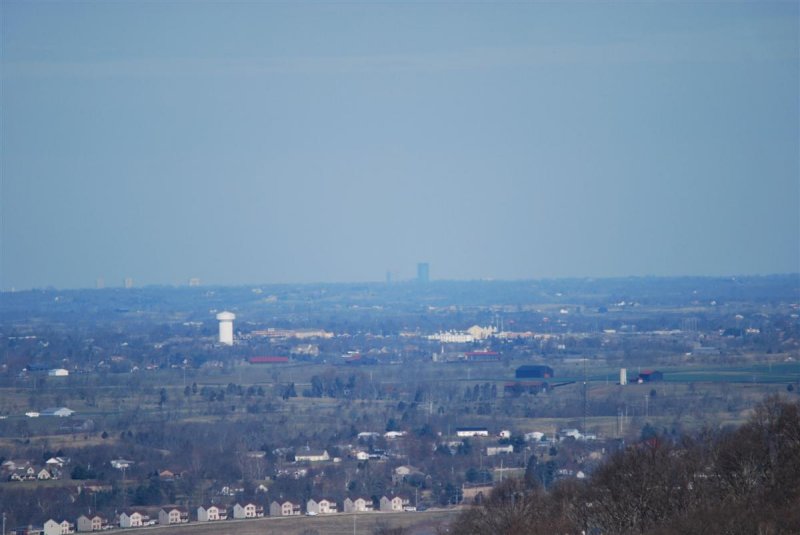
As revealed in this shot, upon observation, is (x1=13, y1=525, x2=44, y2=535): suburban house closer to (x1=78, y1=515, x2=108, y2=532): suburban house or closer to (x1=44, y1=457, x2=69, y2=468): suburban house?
(x1=78, y1=515, x2=108, y2=532): suburban house

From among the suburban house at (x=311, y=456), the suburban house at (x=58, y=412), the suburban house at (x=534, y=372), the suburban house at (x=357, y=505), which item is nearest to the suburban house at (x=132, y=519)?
the suburban house at (x=357, y=505)

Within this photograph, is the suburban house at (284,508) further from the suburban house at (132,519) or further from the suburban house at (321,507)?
the suburban house at (132,519)

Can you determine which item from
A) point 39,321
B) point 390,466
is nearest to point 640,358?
point 390,466

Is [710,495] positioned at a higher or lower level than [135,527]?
higher

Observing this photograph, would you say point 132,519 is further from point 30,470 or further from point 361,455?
point 361,455

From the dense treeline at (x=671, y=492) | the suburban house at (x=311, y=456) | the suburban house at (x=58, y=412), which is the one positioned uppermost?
the dense treeline at (x=671, y=492)

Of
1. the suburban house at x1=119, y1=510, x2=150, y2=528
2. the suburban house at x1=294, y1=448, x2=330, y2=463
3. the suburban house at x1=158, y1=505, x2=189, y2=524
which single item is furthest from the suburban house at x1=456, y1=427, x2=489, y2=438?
the suburban house at x1=119, y1=510, x2=150, y2=528

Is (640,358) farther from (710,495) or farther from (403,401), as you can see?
(710,495)
